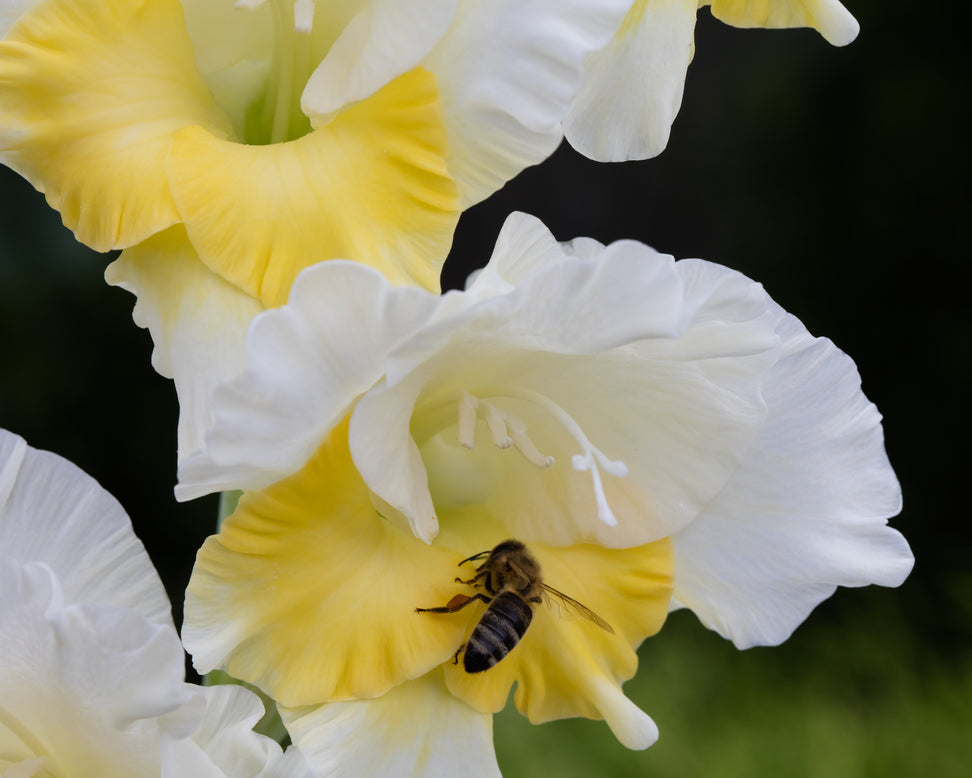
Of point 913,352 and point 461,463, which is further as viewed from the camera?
point 913,352

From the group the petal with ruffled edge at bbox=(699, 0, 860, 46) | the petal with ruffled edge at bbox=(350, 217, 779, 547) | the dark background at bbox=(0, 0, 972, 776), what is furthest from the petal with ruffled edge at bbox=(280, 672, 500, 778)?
the dark background at bbox=(0, 0, 972, 776)

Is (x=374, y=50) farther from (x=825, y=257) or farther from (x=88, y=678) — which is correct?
(x=825, y=257)

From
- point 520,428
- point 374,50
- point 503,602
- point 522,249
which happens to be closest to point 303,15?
point 374,50

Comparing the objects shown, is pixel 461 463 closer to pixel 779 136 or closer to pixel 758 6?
pixel 758 6

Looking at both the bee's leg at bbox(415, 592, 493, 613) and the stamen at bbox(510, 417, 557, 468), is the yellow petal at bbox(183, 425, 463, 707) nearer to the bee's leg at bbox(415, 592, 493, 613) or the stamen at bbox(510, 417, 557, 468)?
the bee's leg at bbox(415, 592, 493, 613)

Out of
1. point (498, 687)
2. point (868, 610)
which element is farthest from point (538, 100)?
point (868, 610)

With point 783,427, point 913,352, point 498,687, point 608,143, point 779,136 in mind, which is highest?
point 608,143
